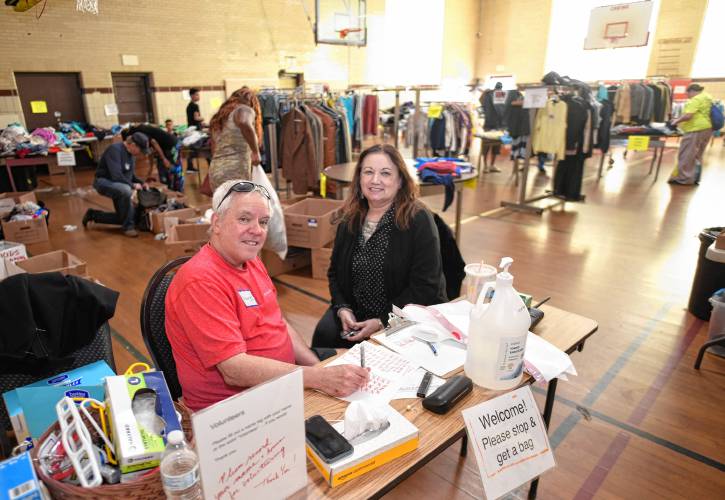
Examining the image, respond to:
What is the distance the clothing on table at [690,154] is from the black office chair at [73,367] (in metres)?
9.04

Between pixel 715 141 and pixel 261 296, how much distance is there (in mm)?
16369

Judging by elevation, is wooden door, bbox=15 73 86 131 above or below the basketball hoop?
below

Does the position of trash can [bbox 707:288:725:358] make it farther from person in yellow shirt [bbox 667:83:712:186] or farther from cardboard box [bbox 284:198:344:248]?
person in yellow shirt [bbox 667:83:712:186]

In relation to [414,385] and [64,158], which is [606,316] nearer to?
[414,385]

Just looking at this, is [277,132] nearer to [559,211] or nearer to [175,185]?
[175,185]

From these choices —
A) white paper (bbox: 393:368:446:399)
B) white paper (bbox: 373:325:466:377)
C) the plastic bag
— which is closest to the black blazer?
white paper (bbox: 373:325:466:377)

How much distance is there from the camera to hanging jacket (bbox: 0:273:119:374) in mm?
1757

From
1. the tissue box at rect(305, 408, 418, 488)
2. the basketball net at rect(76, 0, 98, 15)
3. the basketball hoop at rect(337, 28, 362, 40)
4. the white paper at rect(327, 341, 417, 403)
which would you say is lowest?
the white paper at rect(327, 341, 417, 403)

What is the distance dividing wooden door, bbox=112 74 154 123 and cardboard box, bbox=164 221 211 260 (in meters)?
7.35

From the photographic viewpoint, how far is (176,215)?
4.89 meters

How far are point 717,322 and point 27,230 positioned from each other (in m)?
6.29

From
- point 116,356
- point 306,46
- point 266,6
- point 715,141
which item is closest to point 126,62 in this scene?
point 266,6

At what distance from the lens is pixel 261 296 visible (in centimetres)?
162

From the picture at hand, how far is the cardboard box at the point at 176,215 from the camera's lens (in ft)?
15.9
